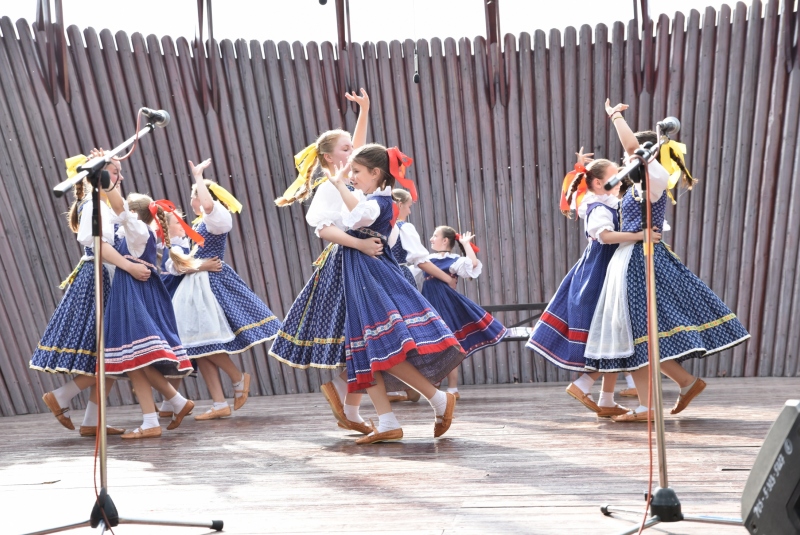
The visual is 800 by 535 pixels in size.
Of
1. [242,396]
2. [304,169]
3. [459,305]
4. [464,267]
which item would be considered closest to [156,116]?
[304,169]

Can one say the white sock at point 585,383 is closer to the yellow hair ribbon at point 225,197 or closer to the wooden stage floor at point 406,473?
the wooden stage floor at point 406,473

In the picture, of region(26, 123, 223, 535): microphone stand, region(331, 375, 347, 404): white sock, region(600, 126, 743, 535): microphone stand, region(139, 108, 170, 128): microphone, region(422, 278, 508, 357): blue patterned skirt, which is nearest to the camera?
region(600, 126, 743, 535): microphone stand

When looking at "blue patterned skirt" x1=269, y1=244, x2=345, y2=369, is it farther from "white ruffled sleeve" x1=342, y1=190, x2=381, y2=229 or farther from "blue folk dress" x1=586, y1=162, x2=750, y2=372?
"blue folk dress" x1=586, y1=162, x2=750, y2=372

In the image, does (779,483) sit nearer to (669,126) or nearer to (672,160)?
(669,126)

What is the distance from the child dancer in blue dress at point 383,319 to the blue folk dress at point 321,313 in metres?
0.11

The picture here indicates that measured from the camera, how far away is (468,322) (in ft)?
20.5

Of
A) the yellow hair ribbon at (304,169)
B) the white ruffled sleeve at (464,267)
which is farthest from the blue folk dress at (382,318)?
the white ruffled sleeve at (464,267)

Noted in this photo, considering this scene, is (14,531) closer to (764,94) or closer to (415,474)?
(415,474)

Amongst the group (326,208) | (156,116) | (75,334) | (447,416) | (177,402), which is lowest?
(177,402)

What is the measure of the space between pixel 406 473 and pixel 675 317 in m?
1.77

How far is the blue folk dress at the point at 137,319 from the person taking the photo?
191 inches

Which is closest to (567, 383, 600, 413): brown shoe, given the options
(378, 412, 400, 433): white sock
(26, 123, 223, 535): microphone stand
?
(378, 412, 400, 433): white sock

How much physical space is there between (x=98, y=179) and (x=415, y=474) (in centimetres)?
Answer: 158

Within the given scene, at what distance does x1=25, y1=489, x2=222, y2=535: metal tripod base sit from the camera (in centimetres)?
249
